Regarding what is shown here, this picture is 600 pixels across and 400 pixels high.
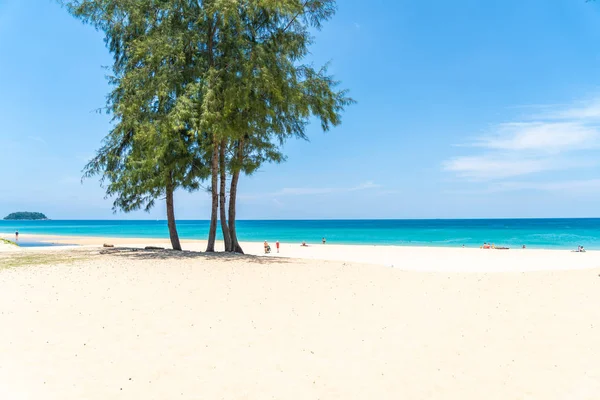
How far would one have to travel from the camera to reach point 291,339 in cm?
656

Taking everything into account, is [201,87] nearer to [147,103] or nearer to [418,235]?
[147,103]

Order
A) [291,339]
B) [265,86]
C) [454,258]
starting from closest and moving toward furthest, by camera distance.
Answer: [291,339], [265,86], [454,258]

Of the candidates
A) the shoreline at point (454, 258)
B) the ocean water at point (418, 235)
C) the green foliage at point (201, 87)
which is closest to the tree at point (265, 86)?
the green foliage at point (201, 87)

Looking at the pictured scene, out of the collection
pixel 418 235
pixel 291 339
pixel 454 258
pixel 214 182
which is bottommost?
pixel 418 235

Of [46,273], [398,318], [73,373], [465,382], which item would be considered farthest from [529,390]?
[46,273]

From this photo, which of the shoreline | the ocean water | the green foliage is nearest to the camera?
the green foliage

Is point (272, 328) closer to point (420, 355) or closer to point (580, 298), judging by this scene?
point (420, 355)

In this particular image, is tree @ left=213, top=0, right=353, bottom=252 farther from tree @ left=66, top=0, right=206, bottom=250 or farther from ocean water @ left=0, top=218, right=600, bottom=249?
ocean water @ left=0, top=218, right=600, bottom=249

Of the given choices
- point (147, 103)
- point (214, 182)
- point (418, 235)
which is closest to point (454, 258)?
point (214, 182)

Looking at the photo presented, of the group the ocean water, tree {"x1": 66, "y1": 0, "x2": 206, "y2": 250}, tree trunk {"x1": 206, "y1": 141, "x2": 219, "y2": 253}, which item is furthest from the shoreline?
the ocean water

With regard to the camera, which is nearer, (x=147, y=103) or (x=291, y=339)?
(x=291, y=339)

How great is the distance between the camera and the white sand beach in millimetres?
4852

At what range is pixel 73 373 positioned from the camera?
5055 millimetres

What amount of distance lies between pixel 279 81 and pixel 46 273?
446 inches
